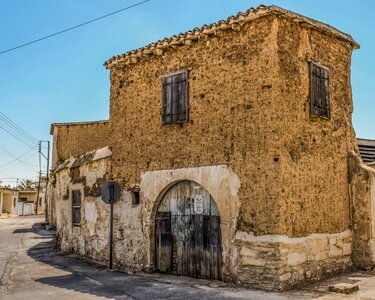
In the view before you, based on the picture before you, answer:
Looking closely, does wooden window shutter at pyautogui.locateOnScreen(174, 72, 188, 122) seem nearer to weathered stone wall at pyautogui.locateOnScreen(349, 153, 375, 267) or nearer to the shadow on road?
the shadow on road

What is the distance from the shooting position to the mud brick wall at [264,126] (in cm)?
852

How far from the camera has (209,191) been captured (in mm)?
9320

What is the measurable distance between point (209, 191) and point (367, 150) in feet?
22.4

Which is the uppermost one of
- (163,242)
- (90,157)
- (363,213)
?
(90,157)

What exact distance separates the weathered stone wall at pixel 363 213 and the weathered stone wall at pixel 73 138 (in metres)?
15.3

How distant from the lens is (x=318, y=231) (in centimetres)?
923

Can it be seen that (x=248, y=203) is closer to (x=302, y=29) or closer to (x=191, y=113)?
(x=191, y=113)

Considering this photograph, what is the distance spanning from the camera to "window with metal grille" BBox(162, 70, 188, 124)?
397 inches

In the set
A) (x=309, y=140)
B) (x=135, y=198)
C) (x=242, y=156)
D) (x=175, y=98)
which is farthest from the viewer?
(x=135, y=198)

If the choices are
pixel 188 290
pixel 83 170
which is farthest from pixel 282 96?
pixel 83 170

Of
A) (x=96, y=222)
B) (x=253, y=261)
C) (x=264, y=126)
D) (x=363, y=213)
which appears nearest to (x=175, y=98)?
(x=264, y=126)

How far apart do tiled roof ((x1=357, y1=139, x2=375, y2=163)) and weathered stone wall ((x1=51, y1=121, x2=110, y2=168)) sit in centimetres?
1380

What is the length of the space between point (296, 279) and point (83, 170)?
7962mm

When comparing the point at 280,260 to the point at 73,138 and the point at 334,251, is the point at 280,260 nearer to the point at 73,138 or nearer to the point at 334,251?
the point at 334,251
